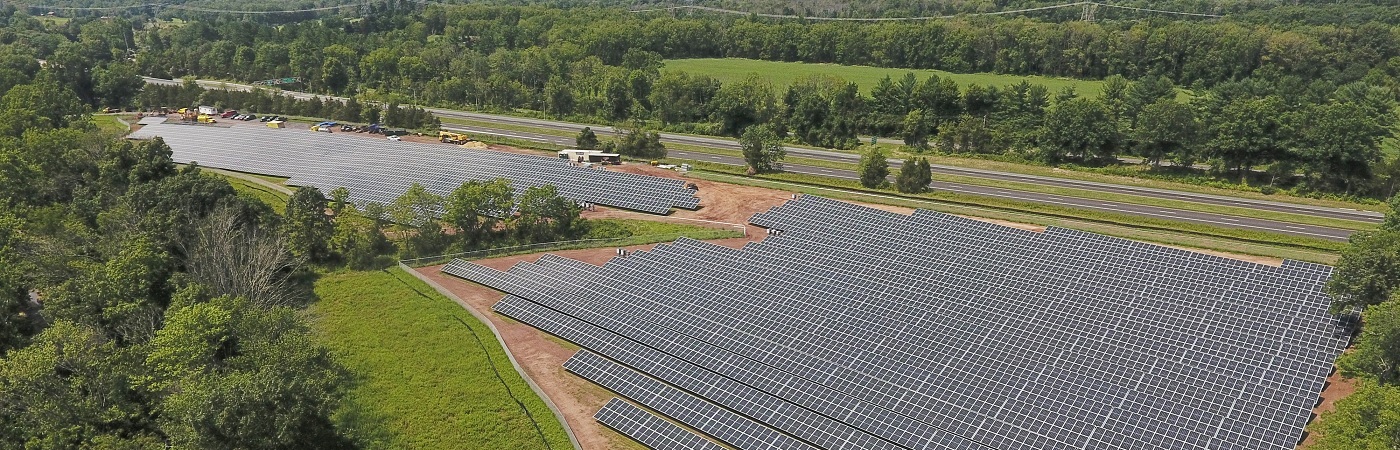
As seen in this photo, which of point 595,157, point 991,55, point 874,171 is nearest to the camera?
point 874,171

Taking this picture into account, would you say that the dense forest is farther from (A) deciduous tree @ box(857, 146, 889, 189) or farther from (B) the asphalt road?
(B) the asphalt road

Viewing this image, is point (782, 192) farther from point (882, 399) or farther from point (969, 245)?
point (882, 399)

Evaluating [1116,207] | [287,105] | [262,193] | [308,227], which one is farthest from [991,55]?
[308,227]

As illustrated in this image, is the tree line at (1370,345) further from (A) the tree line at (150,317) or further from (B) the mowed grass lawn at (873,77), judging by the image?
(B) the mowed grass lawn at (873,77)

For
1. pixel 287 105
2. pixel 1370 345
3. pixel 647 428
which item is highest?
pixel 287 105

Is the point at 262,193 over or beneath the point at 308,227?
beneath

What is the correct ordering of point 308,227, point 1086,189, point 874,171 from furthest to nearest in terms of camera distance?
point 1086,189 < point 874,171 < point 308,227

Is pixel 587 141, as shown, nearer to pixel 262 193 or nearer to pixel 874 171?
pixel 874 171
